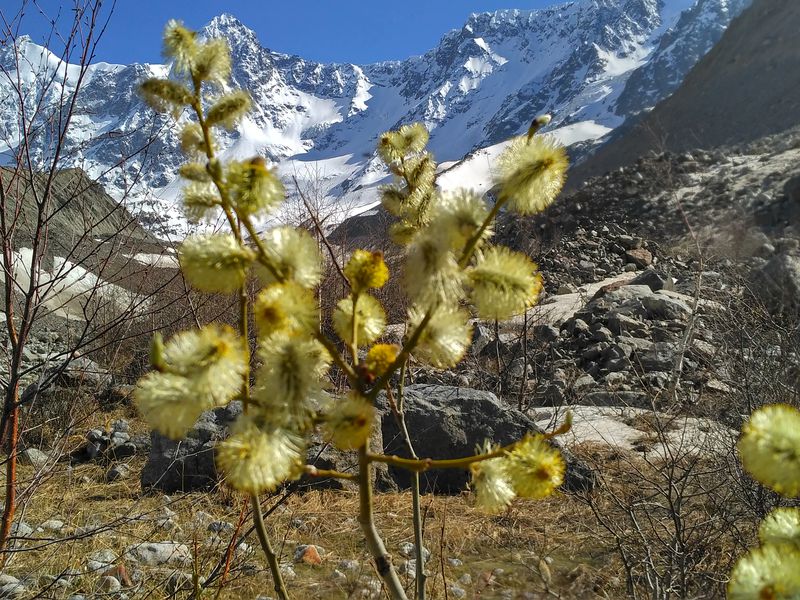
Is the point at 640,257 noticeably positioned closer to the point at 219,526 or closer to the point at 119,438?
the point at 119,438

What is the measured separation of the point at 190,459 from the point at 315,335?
3711 mm

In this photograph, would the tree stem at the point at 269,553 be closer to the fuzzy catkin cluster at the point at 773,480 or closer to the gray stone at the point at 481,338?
the fuzzy catkin cluster at the point at 773,480

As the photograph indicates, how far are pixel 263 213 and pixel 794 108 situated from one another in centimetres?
3765

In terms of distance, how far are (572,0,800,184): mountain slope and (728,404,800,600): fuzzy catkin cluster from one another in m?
33.4

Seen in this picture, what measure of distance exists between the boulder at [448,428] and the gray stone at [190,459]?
3.87 ft

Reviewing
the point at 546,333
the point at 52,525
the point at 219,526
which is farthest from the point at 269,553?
the point at 546,333

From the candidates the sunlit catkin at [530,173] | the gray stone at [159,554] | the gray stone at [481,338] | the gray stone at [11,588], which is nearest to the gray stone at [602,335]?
the gray stone at [481,338]

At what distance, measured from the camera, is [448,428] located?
4391 millimetres

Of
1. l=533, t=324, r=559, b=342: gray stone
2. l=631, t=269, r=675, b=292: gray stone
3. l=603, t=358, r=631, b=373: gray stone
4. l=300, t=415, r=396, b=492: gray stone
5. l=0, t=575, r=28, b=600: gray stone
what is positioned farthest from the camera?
l=631, t=269, r=675, b=292: gray stone

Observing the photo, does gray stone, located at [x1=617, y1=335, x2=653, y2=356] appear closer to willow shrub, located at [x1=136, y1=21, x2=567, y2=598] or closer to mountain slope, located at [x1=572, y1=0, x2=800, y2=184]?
willow shrub, located at [x1=136, y1=21, x2=567, y2=598]

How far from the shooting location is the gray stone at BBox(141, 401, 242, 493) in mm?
4113

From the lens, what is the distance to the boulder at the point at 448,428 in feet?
14.3

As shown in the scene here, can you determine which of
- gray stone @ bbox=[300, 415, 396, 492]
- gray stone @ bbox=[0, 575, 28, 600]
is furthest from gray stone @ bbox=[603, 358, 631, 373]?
gray stone @ bbox=[0, 575, 28, 600]

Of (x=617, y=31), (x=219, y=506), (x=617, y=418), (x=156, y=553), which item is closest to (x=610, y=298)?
(x=617, y=418)
